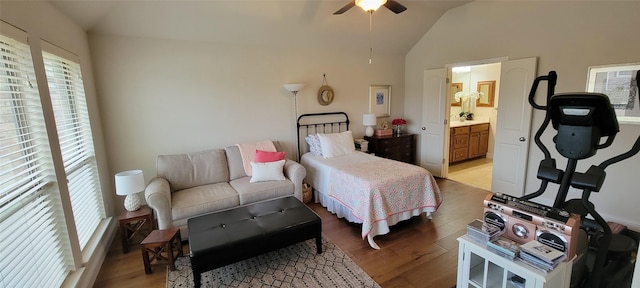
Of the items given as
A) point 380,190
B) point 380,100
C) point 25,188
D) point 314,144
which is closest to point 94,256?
point 25,188

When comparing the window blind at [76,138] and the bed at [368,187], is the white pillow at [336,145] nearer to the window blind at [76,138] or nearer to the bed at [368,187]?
the bed at [368,187]

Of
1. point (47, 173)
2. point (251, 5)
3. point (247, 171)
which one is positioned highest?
point (251, 5)

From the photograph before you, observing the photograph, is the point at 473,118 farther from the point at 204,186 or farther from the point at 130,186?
the point at 130,186

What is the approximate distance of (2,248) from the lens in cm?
142

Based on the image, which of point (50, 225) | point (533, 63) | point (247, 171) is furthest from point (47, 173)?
point (533, 63)

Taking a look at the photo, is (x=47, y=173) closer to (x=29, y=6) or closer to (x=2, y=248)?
(x=2, y=248)

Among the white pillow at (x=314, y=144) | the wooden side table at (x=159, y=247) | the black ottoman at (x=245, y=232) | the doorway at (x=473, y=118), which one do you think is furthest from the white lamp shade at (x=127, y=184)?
the doorway at (x=473, y=118)

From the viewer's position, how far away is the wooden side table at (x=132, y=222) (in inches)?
108

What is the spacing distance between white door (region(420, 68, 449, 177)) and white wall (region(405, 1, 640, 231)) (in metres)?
0.47

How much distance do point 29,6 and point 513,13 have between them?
4.90 meters

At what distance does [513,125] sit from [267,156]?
135 inches

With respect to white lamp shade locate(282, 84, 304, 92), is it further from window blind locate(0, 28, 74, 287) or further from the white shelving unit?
the white shelving unit

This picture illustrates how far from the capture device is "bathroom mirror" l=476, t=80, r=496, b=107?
608cm

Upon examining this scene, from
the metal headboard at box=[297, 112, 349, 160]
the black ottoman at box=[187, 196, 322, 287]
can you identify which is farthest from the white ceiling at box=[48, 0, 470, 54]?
the black ottoman at box=[187, 196, 322, 287]
